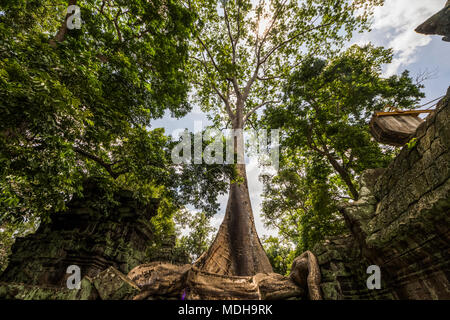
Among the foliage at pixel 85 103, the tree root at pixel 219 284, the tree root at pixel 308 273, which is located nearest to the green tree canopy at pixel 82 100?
the foliage at pixel 85 103

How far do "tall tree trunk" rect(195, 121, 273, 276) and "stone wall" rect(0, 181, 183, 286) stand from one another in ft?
6.58

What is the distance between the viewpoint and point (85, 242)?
4.16 metres

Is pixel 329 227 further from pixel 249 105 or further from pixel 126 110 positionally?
pixel 249 105

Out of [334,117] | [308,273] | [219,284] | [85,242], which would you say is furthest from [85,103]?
[334,117]

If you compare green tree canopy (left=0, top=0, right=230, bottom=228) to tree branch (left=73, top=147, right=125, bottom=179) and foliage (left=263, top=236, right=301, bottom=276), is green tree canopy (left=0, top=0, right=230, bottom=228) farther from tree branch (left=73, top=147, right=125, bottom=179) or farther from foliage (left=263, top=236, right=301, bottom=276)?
foliage (left=263, top=236, right=301, bottom=276)

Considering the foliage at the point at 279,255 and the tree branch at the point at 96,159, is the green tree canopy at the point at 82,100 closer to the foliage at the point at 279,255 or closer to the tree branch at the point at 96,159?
the tree branch at the point at 96,159

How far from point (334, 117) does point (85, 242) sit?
8725mm

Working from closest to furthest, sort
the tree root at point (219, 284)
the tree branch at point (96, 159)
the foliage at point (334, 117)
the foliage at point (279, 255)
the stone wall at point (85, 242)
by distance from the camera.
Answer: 1. the tree root at point (219, 284)
2. the stone wall at point (85, 242)
3. the tree branch at point (96, 159)
4. the foliage at point (334, 117)
5. the foliage at point (279, 255)

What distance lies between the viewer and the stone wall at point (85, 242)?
3727 mm

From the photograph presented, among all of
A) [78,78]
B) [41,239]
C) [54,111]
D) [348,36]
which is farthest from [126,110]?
[348,36]

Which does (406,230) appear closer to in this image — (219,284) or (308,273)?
(308,273)

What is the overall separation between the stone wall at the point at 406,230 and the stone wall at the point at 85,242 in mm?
4573

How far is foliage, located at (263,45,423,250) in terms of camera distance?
563 cm

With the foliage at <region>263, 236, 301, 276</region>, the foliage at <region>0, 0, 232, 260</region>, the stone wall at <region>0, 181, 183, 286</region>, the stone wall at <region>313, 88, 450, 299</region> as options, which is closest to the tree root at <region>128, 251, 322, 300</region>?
the stone wall at <region>313, 88, 450, 299</region>
